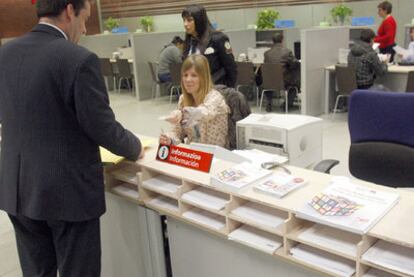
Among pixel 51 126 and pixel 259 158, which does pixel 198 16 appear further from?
pixel 51 126

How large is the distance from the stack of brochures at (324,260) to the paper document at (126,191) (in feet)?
Answer: 2.61

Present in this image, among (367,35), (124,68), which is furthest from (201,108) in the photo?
(124,68)

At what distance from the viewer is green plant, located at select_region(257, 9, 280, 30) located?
7.86m

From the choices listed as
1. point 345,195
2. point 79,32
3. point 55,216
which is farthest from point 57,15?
point 345,195

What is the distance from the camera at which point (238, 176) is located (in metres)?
1.61

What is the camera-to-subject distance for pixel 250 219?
4.92ft

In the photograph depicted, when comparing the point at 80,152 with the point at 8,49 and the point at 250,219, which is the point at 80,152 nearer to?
the point at 8,49

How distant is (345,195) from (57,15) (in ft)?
3.66

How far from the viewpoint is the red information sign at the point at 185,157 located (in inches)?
68.1

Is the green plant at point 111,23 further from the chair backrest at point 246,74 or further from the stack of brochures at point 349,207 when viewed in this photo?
the stack of brochures at point 349,207

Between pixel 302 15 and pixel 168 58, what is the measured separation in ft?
9.29

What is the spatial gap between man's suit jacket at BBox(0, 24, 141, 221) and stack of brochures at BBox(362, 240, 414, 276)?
919mm

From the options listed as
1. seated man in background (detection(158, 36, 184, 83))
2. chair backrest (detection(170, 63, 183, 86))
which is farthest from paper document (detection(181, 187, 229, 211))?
seated man in background (detection(158, 36, 184, 83))

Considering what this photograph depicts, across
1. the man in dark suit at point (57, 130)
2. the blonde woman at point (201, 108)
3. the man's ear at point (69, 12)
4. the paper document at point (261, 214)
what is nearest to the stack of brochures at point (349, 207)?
the paper document at point (261, 214)
